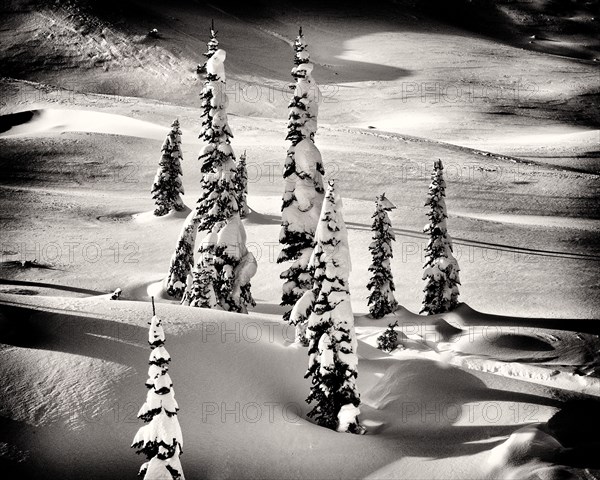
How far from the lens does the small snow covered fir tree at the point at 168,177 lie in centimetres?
5225

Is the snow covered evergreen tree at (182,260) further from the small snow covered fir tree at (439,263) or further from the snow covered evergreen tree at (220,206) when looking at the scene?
the small snow covered fir tree at (439,263)

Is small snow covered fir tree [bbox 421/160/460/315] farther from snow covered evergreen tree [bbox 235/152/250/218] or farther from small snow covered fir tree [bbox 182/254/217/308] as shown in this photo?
snow covered evergreen tree [bbox 235/152/250/218]

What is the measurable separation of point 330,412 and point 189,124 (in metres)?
73.0

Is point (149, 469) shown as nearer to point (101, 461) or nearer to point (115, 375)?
point (101, 461)

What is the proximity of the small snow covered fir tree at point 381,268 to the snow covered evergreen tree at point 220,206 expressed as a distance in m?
Answer: 10.5

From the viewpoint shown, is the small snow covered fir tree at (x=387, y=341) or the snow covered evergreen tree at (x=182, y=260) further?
the snow covered evergreen tree at (x=182, y=260)

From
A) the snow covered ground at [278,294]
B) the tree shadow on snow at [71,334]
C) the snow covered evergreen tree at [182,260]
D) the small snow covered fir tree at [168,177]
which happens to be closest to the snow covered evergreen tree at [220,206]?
the snow covered ground at [278,294]

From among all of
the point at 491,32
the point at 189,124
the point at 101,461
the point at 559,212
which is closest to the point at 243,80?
the point at 189,124

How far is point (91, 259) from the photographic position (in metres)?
45.7

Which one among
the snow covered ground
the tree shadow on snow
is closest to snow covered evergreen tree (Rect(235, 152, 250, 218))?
the snow covered ground

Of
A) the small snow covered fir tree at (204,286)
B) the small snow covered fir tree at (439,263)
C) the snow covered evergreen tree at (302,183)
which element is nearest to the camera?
the snow covered evergreen tree at (302,183)

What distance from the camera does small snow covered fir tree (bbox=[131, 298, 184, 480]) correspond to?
13109mm

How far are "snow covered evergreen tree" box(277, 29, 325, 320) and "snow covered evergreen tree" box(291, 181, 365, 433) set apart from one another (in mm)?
6088

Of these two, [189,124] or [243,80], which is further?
[243,80]
